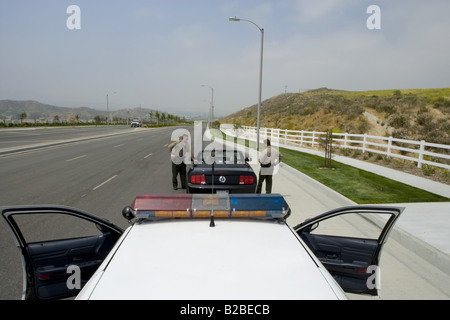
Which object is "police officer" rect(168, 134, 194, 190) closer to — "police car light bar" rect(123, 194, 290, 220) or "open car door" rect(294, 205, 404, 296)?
"open car door" rect(294, 205, 404, 296)

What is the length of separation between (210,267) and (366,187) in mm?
9085

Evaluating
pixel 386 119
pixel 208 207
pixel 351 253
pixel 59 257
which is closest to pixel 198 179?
pixel 59 257

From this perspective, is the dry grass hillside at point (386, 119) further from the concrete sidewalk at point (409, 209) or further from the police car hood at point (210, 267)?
the police car hood at point (210, 267)

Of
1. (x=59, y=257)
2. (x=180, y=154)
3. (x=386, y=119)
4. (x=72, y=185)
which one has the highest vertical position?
(x=386, y=119)

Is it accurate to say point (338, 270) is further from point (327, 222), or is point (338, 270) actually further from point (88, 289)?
point (327, 222)

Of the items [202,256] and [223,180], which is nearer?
[202,256]

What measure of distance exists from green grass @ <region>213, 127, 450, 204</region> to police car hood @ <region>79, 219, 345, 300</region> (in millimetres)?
6508

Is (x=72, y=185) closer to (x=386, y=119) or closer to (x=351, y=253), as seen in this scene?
(x=351, y=253)

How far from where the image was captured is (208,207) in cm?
244

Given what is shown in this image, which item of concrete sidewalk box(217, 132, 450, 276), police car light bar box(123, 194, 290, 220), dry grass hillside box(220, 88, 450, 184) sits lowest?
concrete sidewalk box(217, 132, 450, 276)

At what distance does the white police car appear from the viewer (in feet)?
5.41

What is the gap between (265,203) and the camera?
2.52m

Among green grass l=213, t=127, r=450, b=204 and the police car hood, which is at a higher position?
the police car hood

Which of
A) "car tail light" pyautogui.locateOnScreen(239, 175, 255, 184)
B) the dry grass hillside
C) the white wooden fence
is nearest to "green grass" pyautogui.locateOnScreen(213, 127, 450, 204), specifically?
the white wooden fence
